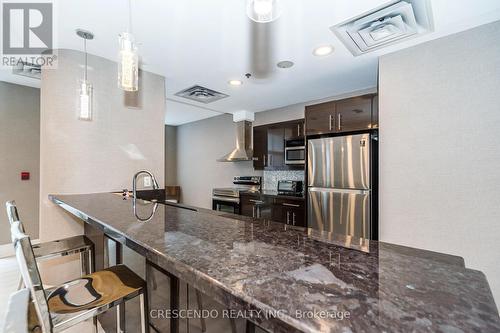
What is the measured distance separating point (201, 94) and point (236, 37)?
1.76 meters

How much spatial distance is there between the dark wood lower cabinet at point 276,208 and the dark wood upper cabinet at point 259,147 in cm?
67

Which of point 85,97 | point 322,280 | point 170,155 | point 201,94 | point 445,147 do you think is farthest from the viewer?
point 170,155

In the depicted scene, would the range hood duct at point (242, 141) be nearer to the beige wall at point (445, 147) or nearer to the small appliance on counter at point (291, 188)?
the small appliance on counter at point (291, 188)

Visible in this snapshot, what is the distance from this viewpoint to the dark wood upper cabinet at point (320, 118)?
10.3ft

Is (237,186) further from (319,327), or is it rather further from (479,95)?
(319,327)

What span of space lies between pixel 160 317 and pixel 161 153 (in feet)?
6.92

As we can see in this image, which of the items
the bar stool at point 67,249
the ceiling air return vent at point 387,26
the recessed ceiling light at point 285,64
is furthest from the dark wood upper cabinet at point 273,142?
the bar stool at point 67,249

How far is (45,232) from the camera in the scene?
7.63 feet

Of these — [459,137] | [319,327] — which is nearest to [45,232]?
[319,327]

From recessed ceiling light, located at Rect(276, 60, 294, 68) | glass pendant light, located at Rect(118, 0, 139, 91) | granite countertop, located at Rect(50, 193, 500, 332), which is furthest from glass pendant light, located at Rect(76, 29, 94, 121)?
recessed ceiling light, located at Rect(276, 60, 294, 68)

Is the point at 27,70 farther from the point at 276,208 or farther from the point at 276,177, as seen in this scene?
the point at 276,177

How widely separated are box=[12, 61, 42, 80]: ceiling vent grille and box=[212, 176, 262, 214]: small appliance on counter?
3245 millimetres

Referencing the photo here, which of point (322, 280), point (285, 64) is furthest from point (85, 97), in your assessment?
point (322, 280)

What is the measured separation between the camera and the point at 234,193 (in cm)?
456
